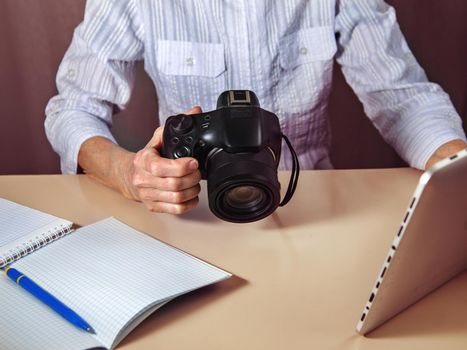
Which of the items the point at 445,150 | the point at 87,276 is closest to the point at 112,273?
the point at 87,276

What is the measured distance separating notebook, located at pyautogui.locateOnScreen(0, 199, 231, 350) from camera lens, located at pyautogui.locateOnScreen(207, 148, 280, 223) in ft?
0.25

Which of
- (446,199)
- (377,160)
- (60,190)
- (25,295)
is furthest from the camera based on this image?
(377,160)

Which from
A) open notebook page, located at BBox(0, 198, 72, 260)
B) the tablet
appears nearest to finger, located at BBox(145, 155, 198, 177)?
open notebook page, located at BBox(0, 198, 72, 260)

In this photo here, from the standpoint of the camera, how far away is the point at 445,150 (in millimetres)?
889

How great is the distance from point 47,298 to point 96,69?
1.93 feet

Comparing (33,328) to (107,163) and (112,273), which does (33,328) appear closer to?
(112,273)

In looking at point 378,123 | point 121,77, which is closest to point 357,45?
point 378,123

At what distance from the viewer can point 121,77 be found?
1.10 metres

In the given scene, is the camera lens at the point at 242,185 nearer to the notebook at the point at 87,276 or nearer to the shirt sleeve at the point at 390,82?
the notebook at the point at 87,276

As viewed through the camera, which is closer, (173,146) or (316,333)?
(316,333)

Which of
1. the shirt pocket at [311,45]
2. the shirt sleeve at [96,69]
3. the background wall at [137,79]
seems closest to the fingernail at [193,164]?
the shirt sleeve at [96,69]

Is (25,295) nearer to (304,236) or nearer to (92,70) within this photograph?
(304,236)

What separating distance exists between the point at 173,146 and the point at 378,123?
1.65 feet

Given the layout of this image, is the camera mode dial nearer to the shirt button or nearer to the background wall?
the shirt button
